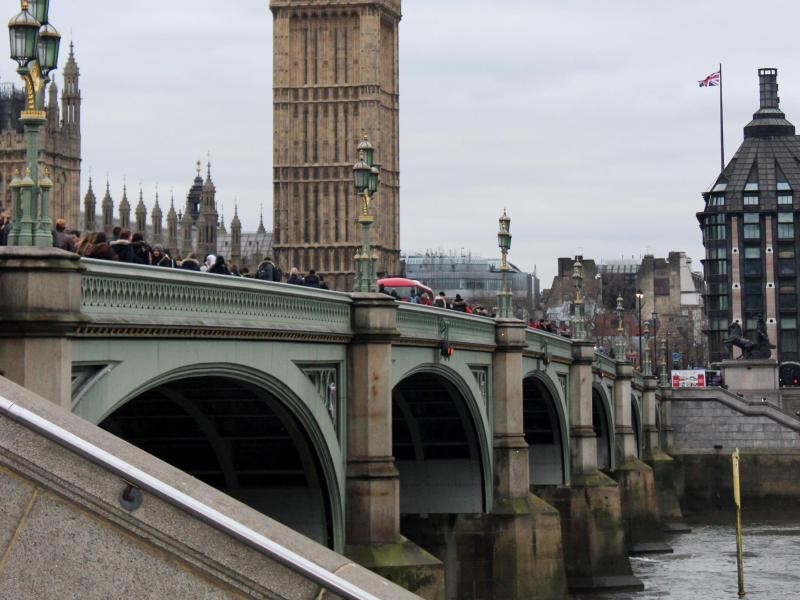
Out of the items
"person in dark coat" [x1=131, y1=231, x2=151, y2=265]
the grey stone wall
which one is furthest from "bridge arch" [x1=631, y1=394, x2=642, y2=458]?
"person in dark coat" [x1=131, y1=231, x2=151, y2=265]

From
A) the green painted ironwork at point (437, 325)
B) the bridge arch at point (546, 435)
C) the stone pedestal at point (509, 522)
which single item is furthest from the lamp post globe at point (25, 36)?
the bridge arch at point (546, 435)

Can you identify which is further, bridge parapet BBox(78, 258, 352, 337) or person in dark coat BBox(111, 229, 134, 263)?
person in dark coat BBox(111, 229, 134, 263)

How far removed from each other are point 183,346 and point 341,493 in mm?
7993

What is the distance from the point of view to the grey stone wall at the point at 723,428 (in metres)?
87.2

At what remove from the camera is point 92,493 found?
9.69 m

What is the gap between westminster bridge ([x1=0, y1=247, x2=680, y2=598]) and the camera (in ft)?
54.1

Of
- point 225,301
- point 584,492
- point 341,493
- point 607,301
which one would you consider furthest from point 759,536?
point 607,301

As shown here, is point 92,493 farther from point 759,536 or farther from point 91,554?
point 759,536

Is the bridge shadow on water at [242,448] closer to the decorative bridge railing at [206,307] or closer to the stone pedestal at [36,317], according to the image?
the decorative bridge railing at [206,307]

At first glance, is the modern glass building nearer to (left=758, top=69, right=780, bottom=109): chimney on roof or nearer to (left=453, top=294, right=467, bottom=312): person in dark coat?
(left=758, top=69, right=780, bottom=109): chimney on roof

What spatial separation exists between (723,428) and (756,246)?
38947mm

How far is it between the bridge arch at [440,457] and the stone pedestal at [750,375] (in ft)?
210

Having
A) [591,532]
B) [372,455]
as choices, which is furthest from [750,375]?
Result: [372,455]

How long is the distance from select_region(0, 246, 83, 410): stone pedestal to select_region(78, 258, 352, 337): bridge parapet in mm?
503
